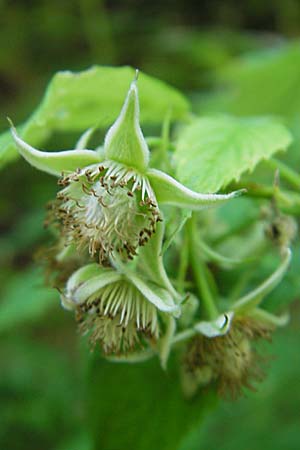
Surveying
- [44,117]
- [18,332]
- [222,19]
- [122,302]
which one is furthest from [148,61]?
[122,302]

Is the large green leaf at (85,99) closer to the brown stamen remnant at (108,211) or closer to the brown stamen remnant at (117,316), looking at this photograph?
the brown stamen remnant at (108,211)

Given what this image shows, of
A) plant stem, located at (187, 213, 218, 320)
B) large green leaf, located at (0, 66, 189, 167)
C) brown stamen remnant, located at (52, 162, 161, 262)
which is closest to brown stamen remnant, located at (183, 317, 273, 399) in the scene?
plant stem, located at (187, 213, 218, 320)

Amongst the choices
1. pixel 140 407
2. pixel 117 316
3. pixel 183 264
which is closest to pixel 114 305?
pixel 117 316

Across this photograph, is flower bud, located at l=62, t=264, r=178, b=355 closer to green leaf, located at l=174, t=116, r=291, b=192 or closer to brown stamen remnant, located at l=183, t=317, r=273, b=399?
brown stamen remnant, located at l=183, t=317, r=273, b=399

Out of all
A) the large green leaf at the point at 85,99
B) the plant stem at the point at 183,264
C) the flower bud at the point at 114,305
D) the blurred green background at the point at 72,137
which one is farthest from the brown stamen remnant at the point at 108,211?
the blurred green background at the point at 72,137

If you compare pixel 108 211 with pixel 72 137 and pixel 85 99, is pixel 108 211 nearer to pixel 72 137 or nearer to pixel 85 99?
pixel 85 99

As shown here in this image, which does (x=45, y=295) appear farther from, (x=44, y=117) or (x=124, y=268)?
(x=124, y=268)
